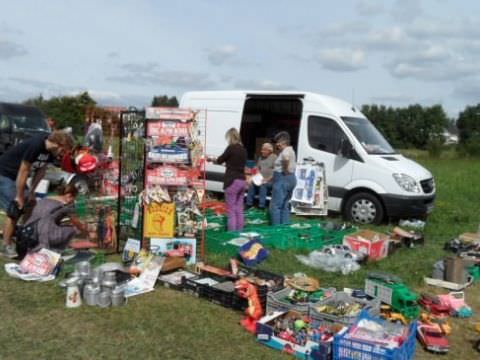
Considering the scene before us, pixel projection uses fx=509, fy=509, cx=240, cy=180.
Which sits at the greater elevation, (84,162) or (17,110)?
(17,110)

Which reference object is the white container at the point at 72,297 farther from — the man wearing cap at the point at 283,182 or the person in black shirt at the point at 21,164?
the man wearing cap at the point at 283,182

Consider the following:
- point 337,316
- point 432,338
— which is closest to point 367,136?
point 432,338

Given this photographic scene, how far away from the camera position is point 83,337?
4207 mm

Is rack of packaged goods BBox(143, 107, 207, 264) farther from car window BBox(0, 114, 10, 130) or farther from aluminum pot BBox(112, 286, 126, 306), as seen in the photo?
car window BBox(0, 114, 10, 130)

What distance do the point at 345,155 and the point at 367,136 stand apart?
700 millimetres

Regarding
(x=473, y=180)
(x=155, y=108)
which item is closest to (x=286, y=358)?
(x=155, y=108)

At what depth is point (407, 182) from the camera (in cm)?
916

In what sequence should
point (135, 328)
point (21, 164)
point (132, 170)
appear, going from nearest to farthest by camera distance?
point (135, 328)
point (21, 164)
point (132, 170)

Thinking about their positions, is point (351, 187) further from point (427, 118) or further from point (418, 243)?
point (427, 118)

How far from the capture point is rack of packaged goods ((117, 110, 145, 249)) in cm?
644

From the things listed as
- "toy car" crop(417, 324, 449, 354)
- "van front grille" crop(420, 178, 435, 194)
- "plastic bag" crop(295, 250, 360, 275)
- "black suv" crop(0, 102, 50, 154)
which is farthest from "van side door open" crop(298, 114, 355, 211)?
"black suv" crop(0, 102, 50, 154)

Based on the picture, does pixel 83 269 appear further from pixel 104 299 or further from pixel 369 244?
pixel 369 244

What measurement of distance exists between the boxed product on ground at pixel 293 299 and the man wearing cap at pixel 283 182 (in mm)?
3430

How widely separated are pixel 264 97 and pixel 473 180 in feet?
36.1
